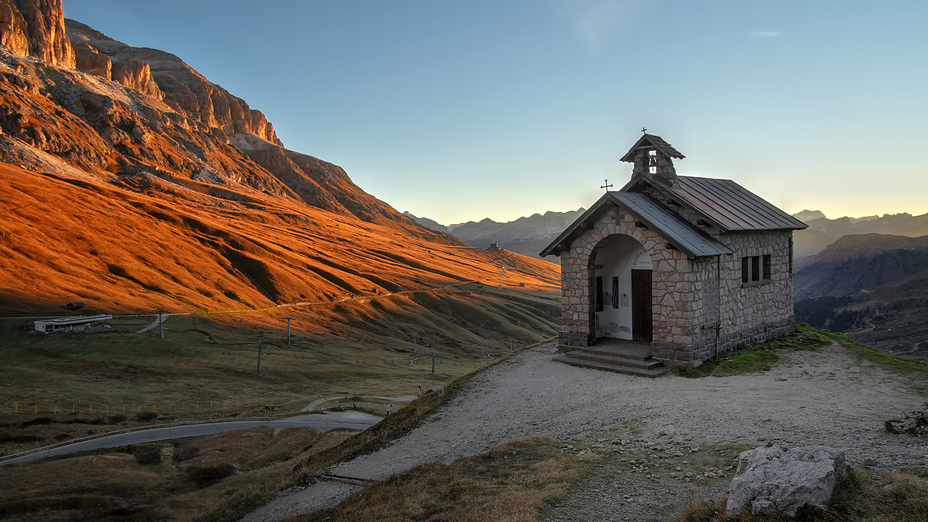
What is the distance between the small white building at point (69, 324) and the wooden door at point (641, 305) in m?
51.6

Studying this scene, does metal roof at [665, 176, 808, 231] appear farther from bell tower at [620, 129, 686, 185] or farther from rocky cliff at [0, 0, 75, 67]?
rocky cliff at [0, 0, 75, 67]

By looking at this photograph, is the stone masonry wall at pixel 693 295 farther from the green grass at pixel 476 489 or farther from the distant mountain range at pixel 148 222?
the distant mountain range at pixel 148 222

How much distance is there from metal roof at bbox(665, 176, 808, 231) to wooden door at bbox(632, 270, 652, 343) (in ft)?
10.6

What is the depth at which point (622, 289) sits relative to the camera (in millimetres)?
21266

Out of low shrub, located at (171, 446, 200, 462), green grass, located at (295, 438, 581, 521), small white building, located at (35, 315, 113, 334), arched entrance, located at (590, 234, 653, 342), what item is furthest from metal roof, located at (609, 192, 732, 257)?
small white building, located at (35, 315, 113, 334)

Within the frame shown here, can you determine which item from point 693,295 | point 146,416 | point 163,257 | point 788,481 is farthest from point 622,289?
point 163,257

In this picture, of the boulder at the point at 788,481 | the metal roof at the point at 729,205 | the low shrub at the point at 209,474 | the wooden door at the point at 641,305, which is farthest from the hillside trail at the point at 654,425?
the low shrub at the point at 209,474

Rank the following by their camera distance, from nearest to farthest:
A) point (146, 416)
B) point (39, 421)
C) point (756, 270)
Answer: point (756, 270)
point (39, 421)
point (146, 416)

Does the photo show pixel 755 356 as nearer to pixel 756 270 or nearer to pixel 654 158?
pixel 756 270

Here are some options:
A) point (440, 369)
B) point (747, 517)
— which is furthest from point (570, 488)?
point (440, 369)

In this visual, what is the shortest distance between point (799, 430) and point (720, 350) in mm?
8420

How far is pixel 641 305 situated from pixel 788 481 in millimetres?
14094

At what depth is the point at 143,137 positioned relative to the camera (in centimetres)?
14525

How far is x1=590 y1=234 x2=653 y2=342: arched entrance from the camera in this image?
20.6 meters
